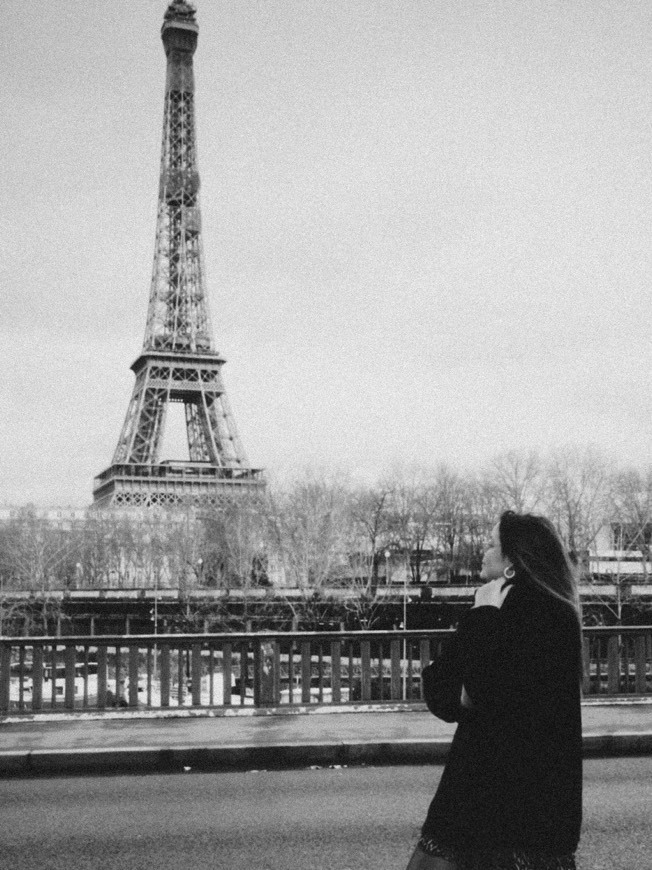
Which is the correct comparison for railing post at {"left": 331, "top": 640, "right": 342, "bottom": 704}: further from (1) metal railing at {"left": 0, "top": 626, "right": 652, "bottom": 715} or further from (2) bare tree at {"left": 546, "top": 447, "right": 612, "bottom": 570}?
(2) bare tree at {"left": 546, "top": 447, "right": 612, "bottom": 570}

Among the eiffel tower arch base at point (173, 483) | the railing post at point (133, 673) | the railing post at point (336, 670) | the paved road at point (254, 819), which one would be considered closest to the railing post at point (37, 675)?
the railing post at point (133, 673)

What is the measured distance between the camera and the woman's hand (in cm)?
368

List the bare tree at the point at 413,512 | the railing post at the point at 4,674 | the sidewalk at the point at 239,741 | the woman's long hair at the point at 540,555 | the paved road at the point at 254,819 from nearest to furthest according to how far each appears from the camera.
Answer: the woman's long hair at the point at 540,555, the paved road at the point at 254,819, the sidewalk at the point at 239,741, the railing post at the point at 4,674, the bare tree at the point at 413,512

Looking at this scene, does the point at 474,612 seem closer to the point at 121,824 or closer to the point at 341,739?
the point at 121,824

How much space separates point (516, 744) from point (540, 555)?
0.65 m

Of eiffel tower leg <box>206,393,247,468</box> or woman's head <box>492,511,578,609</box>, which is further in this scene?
eiffel tower leg <box>206,393,247,468</box>

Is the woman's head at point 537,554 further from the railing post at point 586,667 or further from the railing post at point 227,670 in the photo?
the railing post at point 586,667

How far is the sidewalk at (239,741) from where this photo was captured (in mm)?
9359

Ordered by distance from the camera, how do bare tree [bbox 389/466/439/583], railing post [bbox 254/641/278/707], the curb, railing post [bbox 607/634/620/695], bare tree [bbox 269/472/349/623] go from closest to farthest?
the curb
railing post [bbox 254/641/278/707]
railing post [bbox 607/634/620/695]
bare tree [bbox 269/472/349/623]
bare tree [bbox 389/466/439/583]

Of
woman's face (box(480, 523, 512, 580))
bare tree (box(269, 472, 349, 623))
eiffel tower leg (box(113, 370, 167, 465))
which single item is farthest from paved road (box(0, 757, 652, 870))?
eiffel tower leg (box(113, 370, 167, 465))

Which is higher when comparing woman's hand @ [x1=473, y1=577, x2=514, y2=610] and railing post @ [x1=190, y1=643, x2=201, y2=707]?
woman's hand @ [x1=473, y1=577, x2=514, y2=610]

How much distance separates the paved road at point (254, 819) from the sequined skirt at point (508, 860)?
8.82ft


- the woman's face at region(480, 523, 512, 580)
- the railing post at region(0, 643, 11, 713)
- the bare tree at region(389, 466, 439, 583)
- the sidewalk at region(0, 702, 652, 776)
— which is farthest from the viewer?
the bare tree at region(389, 466, 439, 583)

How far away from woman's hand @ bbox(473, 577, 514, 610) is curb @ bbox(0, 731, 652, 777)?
6179mm
